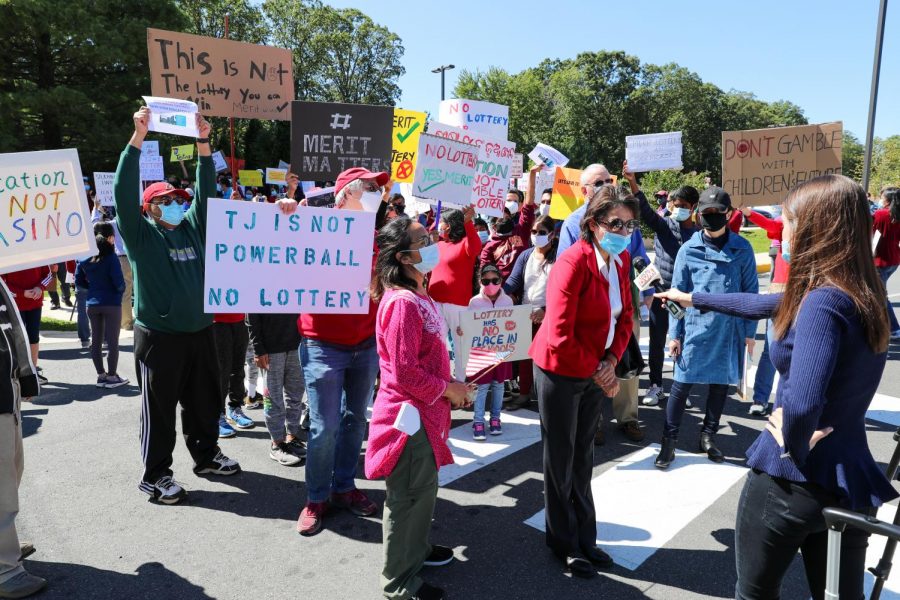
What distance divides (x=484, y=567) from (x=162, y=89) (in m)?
5.01

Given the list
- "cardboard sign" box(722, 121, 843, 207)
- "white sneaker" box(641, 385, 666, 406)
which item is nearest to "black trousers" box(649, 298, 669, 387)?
"white sneaker" box(641, 385, 666, 406)

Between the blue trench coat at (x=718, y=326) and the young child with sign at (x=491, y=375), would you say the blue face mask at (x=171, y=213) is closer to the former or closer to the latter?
the young child with sign at (x=491, y=375)

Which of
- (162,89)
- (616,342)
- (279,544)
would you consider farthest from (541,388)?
(162,89)

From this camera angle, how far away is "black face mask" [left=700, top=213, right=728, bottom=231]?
462cm

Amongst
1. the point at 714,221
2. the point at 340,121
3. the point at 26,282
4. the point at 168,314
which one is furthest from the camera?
the point at 26,282

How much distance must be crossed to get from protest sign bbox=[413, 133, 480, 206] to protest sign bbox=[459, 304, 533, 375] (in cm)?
143

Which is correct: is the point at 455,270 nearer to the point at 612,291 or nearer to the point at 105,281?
the point at 612,291

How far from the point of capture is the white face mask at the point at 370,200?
3.99 meters

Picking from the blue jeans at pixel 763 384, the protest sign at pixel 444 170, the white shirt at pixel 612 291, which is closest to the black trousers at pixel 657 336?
the blue jeans at pixel 763 384

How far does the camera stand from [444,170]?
5.83 meters

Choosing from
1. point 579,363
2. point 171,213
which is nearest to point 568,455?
point 579,363

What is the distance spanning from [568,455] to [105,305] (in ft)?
19.6

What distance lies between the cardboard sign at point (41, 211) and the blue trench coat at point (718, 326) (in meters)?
4.41

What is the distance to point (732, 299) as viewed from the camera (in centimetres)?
262
